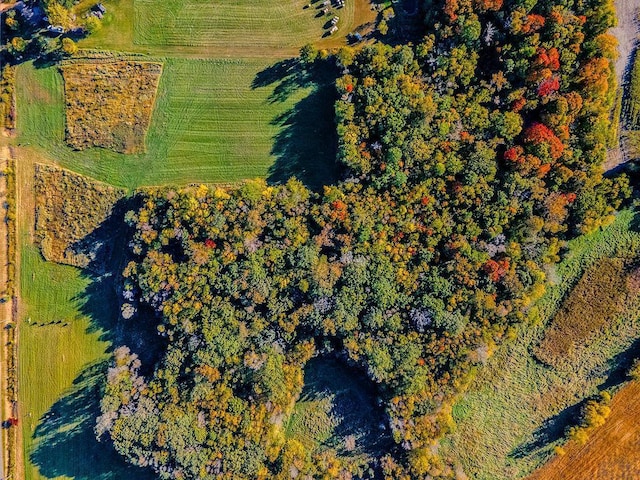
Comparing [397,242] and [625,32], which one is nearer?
[397,242]

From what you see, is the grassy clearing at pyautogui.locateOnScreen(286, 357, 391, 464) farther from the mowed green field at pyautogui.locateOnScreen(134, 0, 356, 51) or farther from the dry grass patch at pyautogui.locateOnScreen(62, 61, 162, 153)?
the mowed green field at pyautogui.locateOnScreen(134, 0, 356, 51)

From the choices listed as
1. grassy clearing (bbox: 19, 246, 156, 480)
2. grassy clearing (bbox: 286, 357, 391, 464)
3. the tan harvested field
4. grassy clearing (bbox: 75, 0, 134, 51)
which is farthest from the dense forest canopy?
grassy clearing (bbox: 75, 0, 134, 51)

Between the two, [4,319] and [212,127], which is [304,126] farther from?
[4,319]

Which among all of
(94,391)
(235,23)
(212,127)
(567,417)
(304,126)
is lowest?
(94,391)

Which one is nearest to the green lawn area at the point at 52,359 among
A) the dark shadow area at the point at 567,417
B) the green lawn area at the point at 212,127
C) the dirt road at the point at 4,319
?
the dirt road at the point at 4,319

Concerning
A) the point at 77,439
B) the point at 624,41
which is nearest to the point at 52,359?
the point at 77,439

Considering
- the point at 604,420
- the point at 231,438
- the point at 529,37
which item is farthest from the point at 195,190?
the point at 604,420

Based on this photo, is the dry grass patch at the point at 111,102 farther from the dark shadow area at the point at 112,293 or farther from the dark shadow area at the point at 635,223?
the dark shadow area at the point at 635,223
